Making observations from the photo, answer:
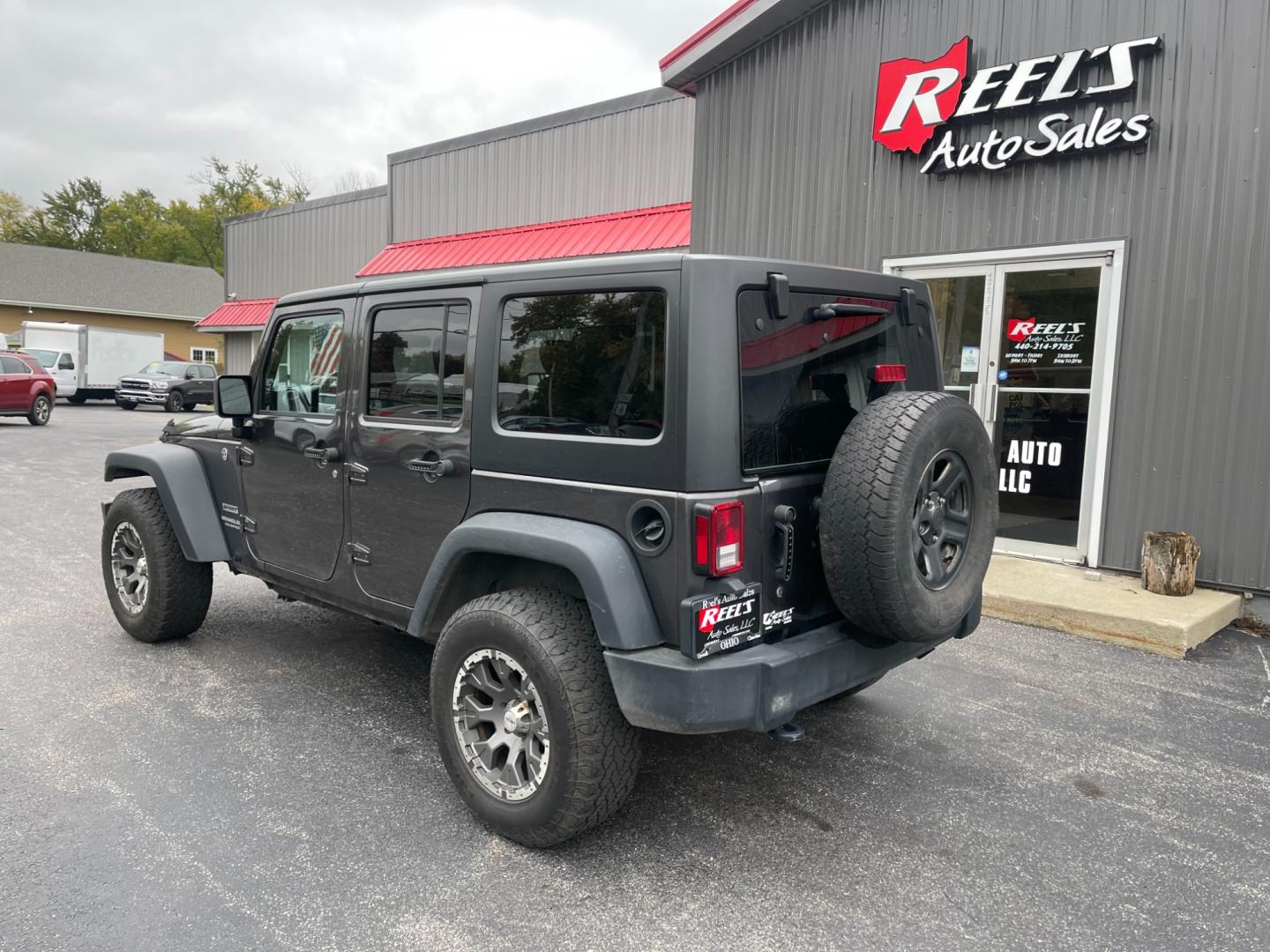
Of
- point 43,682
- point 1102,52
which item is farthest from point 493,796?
point 1102,52

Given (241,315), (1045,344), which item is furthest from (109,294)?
(1045,344)

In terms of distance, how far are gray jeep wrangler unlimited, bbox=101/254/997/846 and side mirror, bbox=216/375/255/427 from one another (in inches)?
34.7

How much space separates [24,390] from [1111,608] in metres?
21.7

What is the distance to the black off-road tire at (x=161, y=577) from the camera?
15.7 ft

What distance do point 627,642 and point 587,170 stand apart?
13705 millimetres

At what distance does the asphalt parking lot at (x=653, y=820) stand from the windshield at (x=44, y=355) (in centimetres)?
2837

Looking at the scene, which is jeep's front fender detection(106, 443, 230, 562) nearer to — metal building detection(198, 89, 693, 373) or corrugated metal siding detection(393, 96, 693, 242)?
metal building detection(198, 89, 693, 373)

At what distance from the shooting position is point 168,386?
91.9ft

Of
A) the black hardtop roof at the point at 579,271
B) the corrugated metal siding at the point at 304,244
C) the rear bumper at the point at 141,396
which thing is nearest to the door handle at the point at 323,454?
the black hardtop roof at the point at 579,271

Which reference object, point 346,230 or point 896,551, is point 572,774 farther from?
point 346,230

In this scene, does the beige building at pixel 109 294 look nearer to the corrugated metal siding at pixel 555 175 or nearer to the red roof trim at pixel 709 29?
the corrugated metal siding at pixel 555 175

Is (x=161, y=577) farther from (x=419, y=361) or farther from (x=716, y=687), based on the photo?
(x=716, y=687)

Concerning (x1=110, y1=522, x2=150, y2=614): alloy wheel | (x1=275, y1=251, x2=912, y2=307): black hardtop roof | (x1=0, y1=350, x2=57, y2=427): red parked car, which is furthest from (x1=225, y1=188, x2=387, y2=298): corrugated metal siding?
(x1=275, y1=251, x2=912, y2=307): black hardtop roof

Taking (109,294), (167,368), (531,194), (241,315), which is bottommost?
(167,368)
